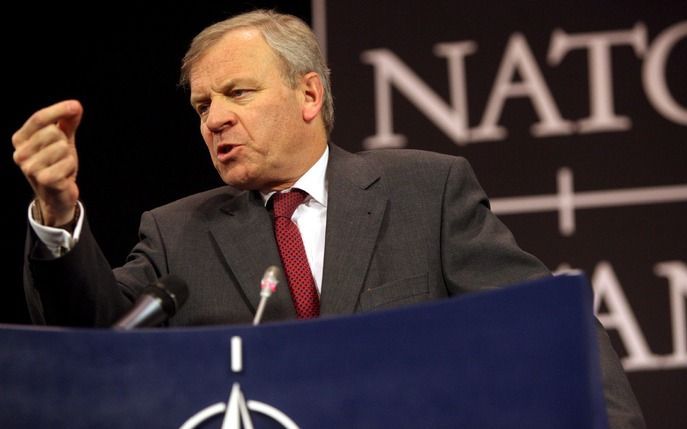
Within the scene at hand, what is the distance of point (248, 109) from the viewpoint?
232 centimetres

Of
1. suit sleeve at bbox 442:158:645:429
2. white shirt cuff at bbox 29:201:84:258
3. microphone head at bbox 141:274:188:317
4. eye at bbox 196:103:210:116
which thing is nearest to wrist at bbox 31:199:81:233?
white shirt cuff at bbox 29:201:84:258

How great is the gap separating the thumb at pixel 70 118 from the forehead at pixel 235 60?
0.63 m

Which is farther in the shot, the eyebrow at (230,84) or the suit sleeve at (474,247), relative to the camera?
the eyebrow at (230,84)

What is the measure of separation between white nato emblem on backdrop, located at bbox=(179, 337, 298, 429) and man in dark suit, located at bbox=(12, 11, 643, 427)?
579 millimetres

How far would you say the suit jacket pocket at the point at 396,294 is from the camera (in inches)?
81.7

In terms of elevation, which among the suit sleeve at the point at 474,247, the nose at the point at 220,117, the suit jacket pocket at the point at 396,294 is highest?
the nose at the point at 220,117

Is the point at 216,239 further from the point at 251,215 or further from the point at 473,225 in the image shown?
the point at 473,225

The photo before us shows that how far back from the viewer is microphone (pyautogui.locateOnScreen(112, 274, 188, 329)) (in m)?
1.53

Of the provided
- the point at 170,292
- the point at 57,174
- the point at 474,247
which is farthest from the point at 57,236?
the point at 474,247

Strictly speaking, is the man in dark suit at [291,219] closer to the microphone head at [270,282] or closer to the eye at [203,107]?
the eye at [203,107]

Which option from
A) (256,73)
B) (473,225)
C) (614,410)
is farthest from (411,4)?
(614,410)

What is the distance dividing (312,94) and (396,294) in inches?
25.2

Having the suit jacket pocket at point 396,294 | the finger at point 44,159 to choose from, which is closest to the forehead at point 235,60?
the suit jacket pocket at point 396,294

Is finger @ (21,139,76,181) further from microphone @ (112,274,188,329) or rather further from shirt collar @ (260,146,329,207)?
shirt collar @ (260,146,329,207)
